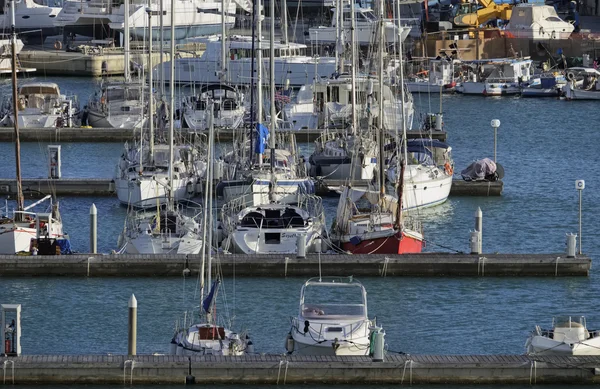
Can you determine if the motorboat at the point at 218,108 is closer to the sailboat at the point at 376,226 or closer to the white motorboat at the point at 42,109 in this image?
the white motorboat at the point at 42,109

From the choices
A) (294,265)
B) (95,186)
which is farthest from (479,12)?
(294,265)

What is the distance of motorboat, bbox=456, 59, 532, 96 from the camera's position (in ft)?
278

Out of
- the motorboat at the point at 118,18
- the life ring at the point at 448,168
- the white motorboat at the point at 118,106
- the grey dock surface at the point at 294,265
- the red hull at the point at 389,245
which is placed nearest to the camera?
the grey dock surface at the point at 294,265

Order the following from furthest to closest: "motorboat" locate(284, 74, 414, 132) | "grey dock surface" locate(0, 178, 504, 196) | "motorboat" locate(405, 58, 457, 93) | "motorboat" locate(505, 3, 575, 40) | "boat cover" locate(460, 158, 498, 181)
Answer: "motorboat" locate(505, 3, 575, 40) < "motorboat" locate(405, 58, 457, 93) < "motorboat" locate(284, 74, 414, 132) < "boat cover" locate(460, 158, 498, 181) < "grey dock surface" locate(0, 178, 504, 196)

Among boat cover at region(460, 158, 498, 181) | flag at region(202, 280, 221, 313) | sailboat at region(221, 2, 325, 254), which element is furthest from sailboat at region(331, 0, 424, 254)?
flag at region(202, 280, 221, 313)

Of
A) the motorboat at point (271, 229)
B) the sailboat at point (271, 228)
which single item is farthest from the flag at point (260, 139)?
the motorboat at point (271, 229)

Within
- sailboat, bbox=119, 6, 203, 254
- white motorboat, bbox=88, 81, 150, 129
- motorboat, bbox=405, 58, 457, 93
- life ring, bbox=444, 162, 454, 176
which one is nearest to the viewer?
sailboat, bbox=119, 6, 203, 254

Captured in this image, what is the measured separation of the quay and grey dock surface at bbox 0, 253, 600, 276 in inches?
958

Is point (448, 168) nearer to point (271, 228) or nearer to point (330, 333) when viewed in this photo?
point (271, 228)

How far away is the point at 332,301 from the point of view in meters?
38.7

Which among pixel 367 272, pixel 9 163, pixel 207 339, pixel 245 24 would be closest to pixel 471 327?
pixel 367 272

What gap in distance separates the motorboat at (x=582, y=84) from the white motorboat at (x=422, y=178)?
3177 centimetres

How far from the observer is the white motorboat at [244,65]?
81.2 meters

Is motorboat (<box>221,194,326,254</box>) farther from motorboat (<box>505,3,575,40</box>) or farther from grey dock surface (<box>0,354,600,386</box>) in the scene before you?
motorboat (<box>505,3,575,40</box>)
